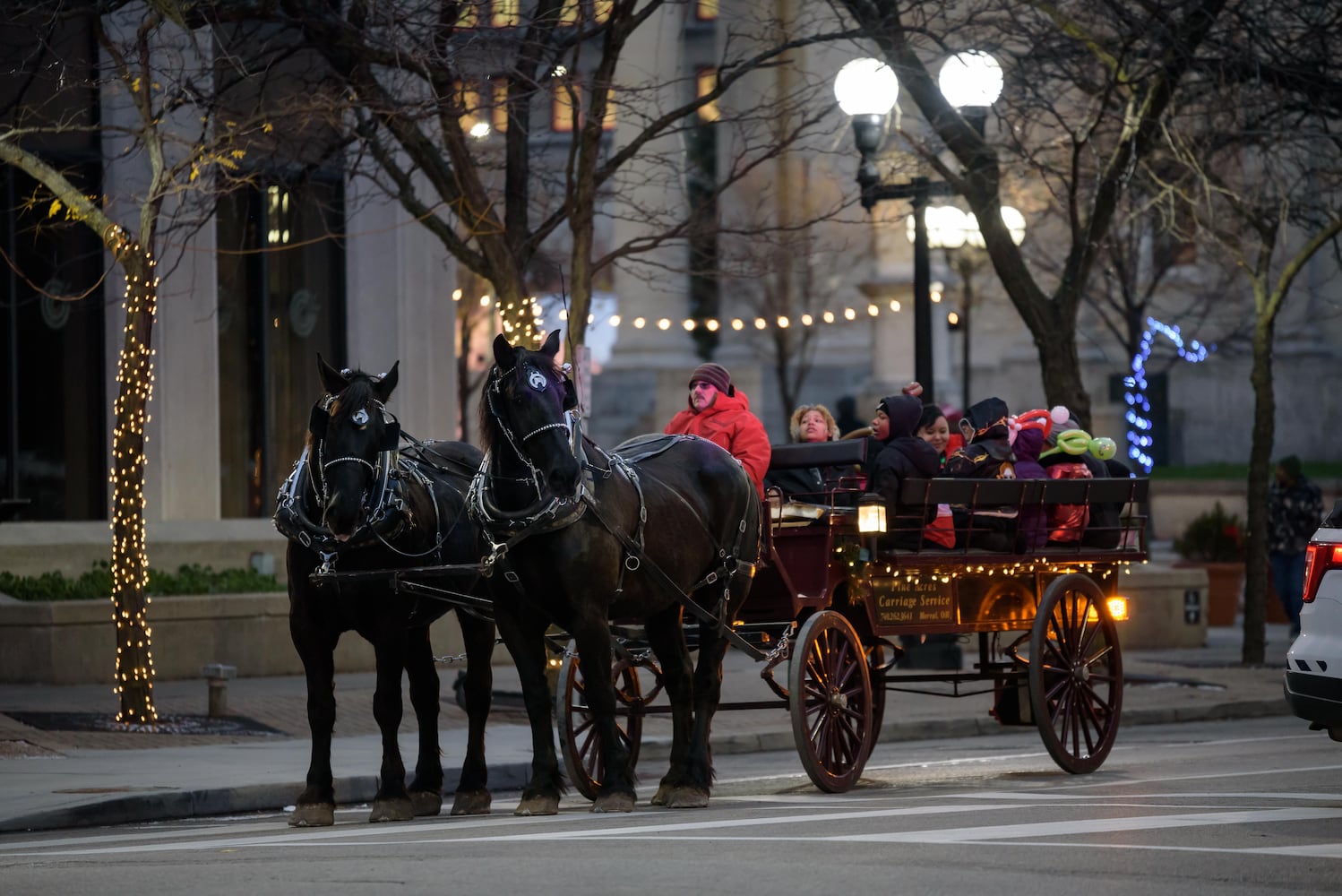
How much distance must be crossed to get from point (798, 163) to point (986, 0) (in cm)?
3482

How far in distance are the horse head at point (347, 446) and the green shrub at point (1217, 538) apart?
68.2 feet

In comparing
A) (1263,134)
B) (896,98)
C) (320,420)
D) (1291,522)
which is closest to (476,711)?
(320,420)

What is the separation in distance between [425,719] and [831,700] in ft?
7.39

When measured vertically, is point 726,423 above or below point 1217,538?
above

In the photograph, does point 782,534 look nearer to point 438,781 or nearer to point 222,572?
point 438,781

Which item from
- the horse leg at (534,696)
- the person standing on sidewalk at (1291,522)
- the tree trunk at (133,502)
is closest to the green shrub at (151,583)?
the tree trunk at (133,502)

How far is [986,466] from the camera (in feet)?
45.0

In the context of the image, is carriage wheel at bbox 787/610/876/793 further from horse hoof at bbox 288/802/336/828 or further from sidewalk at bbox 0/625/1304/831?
sidewalk at bbox 0/625/1304/831

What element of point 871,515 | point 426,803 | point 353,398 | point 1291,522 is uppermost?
point 353,398

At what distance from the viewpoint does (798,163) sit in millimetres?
55125

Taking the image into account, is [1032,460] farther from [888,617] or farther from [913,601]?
[888,617]

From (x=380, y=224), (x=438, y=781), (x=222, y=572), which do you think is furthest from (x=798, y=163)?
(x=438, y=781)

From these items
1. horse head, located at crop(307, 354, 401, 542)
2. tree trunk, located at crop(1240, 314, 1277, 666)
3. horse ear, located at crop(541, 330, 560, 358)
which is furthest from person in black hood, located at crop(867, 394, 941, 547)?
tree trunk, located at crop(1240, 314, 1277, 666)

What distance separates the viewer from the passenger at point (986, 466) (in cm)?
1342
